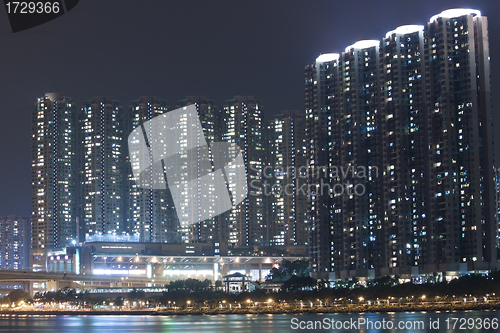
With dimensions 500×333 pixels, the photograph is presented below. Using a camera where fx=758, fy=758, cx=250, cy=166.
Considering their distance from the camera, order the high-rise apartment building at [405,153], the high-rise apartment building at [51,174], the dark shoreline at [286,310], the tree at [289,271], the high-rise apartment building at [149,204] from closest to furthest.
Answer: the dark shoreline at [286,310] → the high-rise apartment building at [405,153] → the tree at [289,271] → the high-rise apartment building at [51,174] → the high-rise apartment building at [149,204]

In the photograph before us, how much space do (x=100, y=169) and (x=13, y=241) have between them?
32.8 m

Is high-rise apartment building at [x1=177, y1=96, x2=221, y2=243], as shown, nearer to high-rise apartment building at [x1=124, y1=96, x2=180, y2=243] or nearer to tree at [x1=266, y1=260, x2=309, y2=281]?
high-rise apartment building at [x1=124, y1=96, x2=180, y2=243]

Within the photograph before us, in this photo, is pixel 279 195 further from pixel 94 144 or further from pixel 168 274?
pixel 94 144

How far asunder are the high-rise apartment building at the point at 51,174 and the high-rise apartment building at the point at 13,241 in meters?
25.6

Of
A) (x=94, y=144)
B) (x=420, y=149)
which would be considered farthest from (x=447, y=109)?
(x=94, y=144)

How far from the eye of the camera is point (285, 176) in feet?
281

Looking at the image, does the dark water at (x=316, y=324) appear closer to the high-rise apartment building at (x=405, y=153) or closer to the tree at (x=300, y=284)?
the high-rise apartment building at (x=405, y=153)

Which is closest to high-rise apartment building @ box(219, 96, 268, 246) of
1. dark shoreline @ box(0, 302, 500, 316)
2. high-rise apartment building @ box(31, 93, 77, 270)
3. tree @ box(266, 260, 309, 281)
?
tree @ box(266, 260, 309, 281)

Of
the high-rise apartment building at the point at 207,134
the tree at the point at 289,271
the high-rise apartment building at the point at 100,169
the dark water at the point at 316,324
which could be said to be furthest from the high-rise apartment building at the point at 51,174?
the dark water at the point at 316,324

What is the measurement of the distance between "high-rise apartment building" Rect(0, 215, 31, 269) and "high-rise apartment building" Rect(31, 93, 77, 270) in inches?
1010

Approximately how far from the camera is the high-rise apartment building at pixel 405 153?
49906mm

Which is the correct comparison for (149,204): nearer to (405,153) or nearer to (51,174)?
(51,174)

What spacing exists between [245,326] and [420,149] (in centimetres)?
1897

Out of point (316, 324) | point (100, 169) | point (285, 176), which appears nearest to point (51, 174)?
point (100, 169)
